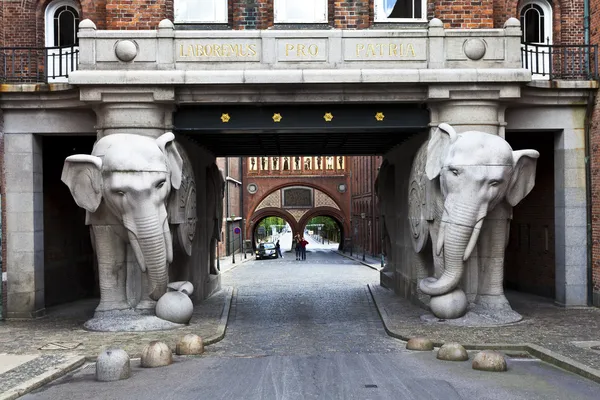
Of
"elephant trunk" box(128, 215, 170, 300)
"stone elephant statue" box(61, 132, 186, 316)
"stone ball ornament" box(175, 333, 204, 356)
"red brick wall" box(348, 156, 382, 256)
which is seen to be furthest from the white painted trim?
"red brick wall" box(348, 156, 382, 256)

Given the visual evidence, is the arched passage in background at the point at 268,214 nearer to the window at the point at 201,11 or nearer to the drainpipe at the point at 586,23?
the window at the point at 201,11

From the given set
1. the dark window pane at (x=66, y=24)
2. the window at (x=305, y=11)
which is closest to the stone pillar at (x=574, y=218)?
the window at (x=305, y=11)

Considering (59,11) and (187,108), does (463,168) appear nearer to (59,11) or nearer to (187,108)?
(187,108)

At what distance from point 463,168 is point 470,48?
8.56 ft

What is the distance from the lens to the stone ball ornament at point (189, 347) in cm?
1066

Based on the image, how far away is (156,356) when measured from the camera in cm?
978

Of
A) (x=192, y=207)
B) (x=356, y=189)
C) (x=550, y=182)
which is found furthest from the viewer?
(x=356, y=189)

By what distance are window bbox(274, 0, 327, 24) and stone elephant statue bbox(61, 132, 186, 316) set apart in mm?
4255

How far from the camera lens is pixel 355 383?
8797 mm

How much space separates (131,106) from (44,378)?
19.3ft

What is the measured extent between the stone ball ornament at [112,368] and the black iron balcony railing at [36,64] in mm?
7452

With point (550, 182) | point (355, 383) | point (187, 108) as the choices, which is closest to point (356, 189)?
point (550, 182)

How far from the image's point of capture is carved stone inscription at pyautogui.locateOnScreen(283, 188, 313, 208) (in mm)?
64062

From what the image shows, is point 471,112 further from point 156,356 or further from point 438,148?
point 156,356
